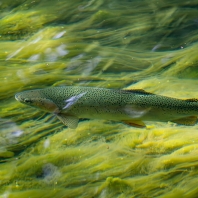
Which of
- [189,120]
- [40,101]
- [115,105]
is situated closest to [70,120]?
[40,101]

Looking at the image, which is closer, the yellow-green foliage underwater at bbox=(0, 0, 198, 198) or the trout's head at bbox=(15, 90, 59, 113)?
the yellow-green foliage underwater at bbox=(0, 0, 198, 198)

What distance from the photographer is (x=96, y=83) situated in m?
4.31

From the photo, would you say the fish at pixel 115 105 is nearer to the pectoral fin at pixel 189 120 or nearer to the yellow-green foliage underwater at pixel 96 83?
the pectoral fin at pixel 189 120

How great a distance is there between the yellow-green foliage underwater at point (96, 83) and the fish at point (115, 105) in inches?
15.4

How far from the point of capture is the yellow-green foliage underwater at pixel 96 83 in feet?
9.70

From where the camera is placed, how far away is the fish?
2910 mm

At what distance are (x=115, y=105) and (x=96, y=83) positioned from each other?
1343 millimetres

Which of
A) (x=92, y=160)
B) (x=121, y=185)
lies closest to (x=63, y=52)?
(x=92, y=160)

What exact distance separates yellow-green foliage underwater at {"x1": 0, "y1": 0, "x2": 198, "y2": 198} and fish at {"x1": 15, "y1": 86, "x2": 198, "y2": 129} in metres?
0.39

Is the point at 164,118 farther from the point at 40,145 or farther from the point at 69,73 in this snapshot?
the point at 69,73

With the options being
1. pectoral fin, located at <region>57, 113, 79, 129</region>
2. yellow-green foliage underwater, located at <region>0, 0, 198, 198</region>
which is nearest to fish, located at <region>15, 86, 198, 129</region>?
pectoral fin, located at <region>57, 113, 79, 129</region>

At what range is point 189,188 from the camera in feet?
9.17

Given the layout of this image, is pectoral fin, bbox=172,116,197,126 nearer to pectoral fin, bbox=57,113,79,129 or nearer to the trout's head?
pectoral fin, bbox=57,113,79,129

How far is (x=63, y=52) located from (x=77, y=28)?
0.83 metres
